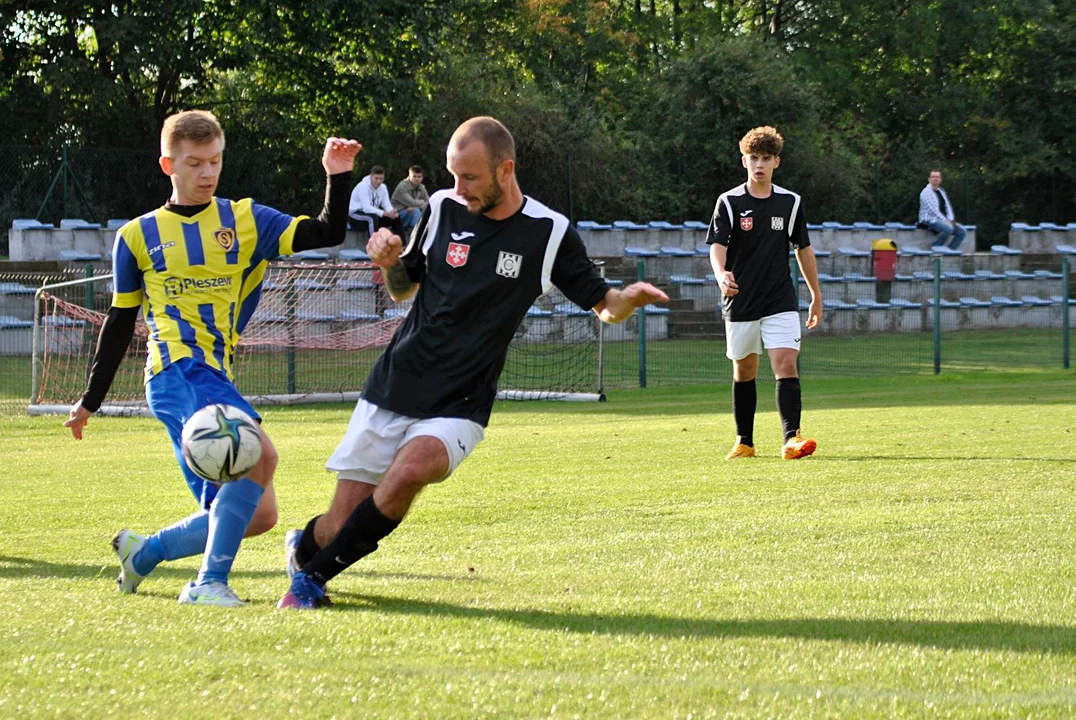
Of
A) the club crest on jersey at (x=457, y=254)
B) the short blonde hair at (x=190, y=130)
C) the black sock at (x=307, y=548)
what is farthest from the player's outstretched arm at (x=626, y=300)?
the short blonde hair at (x=190, y=130)

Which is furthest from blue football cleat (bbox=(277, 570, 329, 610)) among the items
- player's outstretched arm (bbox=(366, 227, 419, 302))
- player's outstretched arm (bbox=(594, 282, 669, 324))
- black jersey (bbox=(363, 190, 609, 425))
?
player's outstretched arm (bbox=(594, 282, 669, 324))

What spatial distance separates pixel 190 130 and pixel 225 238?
1.40 ft

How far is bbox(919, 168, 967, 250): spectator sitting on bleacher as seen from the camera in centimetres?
3491

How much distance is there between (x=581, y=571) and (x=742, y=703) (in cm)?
225

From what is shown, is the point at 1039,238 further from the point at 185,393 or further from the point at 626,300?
the point at 185,393

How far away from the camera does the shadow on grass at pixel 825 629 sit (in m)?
4.37

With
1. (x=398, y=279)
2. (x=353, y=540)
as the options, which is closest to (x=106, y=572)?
(x=353, y=540)

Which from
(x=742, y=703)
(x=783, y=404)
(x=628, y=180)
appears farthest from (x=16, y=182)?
(x=742, y=703)

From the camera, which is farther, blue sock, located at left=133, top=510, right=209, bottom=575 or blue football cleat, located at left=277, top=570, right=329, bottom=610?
blue sock, located at left=133, top=510, right=209, bottom=575

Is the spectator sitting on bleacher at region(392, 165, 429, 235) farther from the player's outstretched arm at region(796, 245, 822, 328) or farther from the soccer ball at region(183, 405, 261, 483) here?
the soccer ball at region(183, 405, 261, 483)

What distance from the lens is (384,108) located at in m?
30.8

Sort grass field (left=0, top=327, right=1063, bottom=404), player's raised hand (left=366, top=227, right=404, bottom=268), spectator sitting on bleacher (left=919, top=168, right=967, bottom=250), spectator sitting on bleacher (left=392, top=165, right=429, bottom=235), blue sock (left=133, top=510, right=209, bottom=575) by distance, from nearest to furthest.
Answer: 1. player's raised hand (left=366, top=227, right=404, bottom=268)
2. blue sock (left=133, top=510, right=209, bottom=575)
3. grass field (left=0, top=327, right=1063, bottom=404)
4. spectator sitting on bleacher (left=392, top=165, right=429, bottom=235)
5. spectator sitting on bleacher (left=919, top=168, right=967, bottom=250)

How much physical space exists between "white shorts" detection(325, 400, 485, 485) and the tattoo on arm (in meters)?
0.44

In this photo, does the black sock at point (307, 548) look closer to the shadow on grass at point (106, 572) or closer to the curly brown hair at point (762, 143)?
the shadow on grass at point (106, 572)
